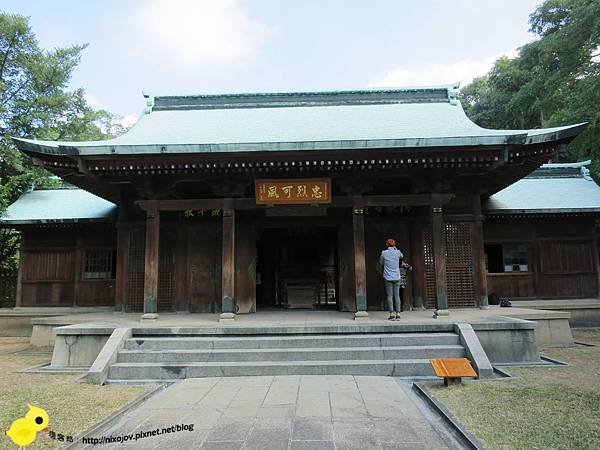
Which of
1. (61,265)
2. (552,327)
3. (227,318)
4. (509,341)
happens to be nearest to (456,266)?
(552,327)

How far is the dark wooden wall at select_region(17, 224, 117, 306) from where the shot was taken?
44.4ft

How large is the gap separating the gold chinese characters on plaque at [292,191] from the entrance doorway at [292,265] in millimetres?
4710

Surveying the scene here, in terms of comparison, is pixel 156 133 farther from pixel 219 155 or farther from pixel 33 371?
pixel 33 371

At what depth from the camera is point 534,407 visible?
16.5ft

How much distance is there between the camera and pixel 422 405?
5.41 metres

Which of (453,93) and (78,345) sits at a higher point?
(453,93)

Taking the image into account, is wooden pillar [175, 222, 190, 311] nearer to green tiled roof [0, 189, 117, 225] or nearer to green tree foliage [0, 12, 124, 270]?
green tiled roof [0, 189, 117, 225]

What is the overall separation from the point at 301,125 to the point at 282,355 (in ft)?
24.0

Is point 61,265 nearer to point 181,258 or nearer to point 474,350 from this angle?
point 181,258

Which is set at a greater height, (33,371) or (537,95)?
(537,95)

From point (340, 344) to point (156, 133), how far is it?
26.6 ft

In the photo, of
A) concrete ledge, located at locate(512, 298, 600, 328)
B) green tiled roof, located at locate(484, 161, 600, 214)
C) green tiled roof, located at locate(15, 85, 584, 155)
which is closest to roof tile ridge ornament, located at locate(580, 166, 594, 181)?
green tiled roof, located at locate(484, 161, 600, 214)

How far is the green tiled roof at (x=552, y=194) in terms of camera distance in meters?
12.5

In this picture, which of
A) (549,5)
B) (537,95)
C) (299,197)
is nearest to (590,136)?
(537,95)
